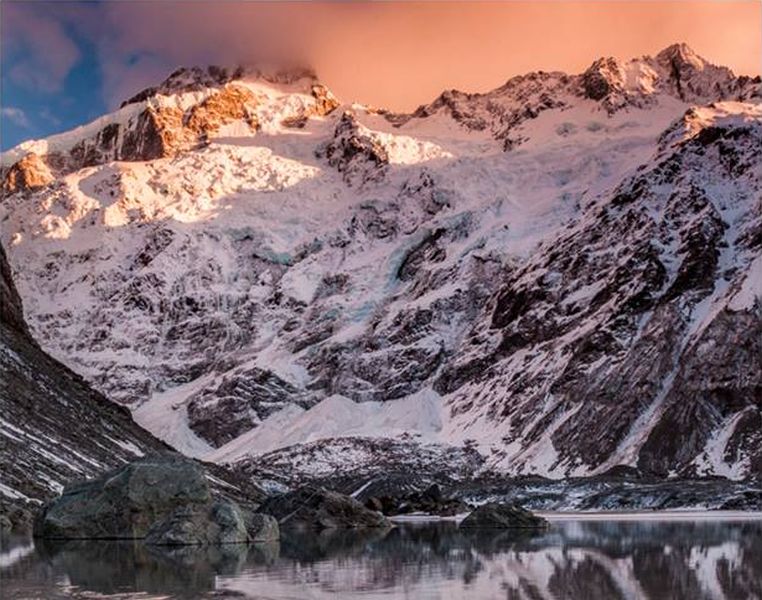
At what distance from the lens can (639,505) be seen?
620 ft

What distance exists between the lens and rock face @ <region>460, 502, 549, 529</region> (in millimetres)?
98500

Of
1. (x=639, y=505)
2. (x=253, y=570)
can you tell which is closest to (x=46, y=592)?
(x=253, y=570)

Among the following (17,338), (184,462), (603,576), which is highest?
(17,338)

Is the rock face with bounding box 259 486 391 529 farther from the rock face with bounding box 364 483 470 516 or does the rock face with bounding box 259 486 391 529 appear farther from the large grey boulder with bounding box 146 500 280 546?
the rock face with bounding box 364 483 470 516

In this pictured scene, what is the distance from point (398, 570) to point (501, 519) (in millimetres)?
52401

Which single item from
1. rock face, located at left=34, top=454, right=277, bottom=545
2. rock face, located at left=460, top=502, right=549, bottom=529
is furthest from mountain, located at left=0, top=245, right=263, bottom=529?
rock face, located at left=460, top=502, right=549, bottom=529

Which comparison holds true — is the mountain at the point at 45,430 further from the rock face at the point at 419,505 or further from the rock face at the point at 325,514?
the rock face at the point at 325,514

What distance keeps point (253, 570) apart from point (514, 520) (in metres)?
55.5

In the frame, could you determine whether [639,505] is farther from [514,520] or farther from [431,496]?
[514,520]

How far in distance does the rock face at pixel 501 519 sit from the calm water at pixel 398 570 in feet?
90.6

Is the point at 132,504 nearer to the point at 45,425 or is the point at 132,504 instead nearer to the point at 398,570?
the point at 398,570

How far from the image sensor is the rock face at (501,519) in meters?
98.5

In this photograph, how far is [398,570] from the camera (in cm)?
4778

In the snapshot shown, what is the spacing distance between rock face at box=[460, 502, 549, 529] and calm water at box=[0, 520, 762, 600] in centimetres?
2762
